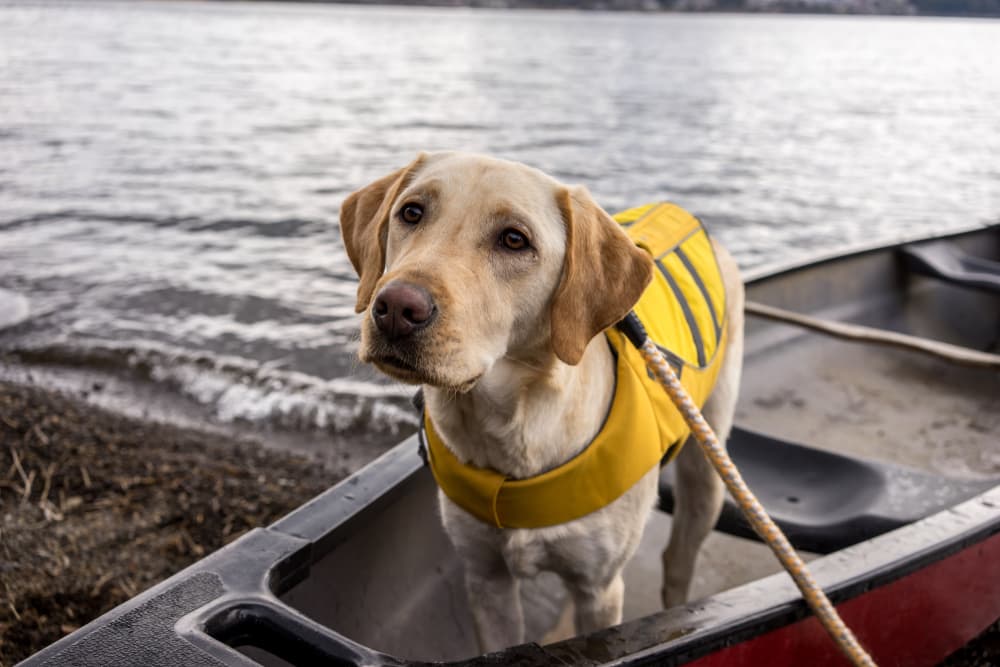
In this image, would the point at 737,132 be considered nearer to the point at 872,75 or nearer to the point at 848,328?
the point at 848,328

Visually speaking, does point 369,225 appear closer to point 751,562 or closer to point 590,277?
point 590,277

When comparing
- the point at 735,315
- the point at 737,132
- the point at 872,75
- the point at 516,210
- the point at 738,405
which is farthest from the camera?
the point at 872,75

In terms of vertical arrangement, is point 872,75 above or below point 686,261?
below

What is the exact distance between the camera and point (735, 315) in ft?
12.9

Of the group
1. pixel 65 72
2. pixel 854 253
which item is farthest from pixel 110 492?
pixel 65 72

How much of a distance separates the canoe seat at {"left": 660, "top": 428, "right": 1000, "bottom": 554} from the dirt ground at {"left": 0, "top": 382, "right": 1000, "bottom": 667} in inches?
26.1

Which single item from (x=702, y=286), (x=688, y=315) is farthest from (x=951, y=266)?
(x=688, y=315)

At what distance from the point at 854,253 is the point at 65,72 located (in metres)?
31.8

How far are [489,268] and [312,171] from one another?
15539 millimetres

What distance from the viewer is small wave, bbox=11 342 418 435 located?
716 centimetres

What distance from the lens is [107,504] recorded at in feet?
17.1

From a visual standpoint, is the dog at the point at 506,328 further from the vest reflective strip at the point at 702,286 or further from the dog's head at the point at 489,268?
the vest reflective strip at the point at 702,286

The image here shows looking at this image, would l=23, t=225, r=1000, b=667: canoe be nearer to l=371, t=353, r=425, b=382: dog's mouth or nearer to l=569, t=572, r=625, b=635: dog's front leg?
l=569, t=572, r=625, b=635: dog's front leg

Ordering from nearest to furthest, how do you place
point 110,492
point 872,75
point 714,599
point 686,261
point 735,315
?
1. point 714,599
2. point 686,261
3. point 735,315
4. point 110,492
5. point 872,75
